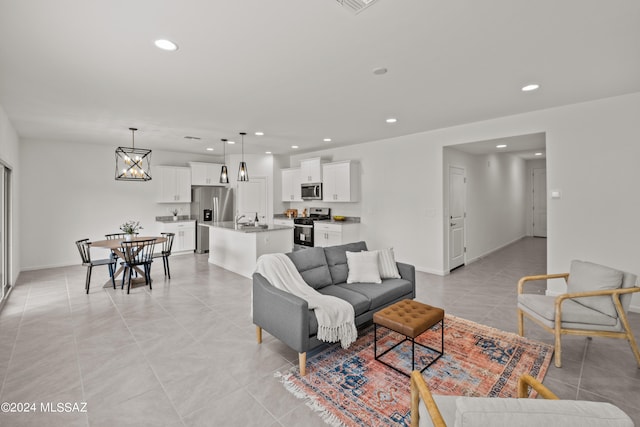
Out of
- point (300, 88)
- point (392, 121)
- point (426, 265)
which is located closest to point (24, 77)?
point (300, 88)

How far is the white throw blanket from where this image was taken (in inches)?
103

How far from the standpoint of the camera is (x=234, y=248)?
19.5 ft

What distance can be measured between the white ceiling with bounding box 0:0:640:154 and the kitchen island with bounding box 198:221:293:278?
6.71 ft

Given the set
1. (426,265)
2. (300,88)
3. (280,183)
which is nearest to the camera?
(300,88)

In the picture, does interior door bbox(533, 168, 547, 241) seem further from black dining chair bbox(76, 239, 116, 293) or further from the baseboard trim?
black dining chair bbox(76, 239, 116, 293)

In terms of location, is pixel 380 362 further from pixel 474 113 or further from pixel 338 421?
pixel 474 113

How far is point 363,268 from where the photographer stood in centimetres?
361

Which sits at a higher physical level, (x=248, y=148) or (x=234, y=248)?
(x=248, y=148)

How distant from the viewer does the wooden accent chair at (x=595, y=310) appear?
2560mm

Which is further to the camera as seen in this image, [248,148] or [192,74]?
[248,148]

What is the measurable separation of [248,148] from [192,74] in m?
4.44

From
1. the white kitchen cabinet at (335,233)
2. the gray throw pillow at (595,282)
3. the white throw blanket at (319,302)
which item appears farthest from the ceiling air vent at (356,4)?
the white kitchen cabinet at (335,233)

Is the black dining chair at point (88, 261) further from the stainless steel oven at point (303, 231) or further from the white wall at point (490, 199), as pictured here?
the white wall at point (490, 199)

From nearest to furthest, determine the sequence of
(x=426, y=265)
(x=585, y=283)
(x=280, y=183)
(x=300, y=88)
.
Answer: (x=585, y=283) < (x=300, y=88) < (x=426, y=265) < (x=280, y=183)
